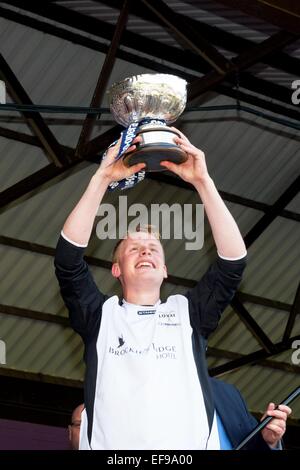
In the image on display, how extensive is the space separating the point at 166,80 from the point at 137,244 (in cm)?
110

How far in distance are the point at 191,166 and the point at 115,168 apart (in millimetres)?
359

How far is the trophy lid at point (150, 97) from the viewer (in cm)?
525

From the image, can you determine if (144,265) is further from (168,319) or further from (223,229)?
(223,229)

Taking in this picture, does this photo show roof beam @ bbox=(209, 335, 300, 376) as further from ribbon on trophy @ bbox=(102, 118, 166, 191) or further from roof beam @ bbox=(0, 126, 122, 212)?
ribbon on trophy @ bbox=(102, 118, 166, 191)

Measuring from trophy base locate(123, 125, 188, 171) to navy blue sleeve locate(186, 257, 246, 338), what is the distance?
542 millimetres

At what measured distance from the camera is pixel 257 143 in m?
11.8

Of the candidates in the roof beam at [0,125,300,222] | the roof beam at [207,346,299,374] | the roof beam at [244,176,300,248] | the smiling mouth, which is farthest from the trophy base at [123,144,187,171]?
the roof beam at [207,346,299,374]

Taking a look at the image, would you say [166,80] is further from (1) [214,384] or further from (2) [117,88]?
(1) [214,384]

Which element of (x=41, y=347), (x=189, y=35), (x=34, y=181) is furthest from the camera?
(x=41, y=347)

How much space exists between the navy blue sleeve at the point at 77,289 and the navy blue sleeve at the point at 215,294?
455mm

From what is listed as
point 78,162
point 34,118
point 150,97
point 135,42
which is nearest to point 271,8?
point 150,97

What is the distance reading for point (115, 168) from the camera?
15.1ft
